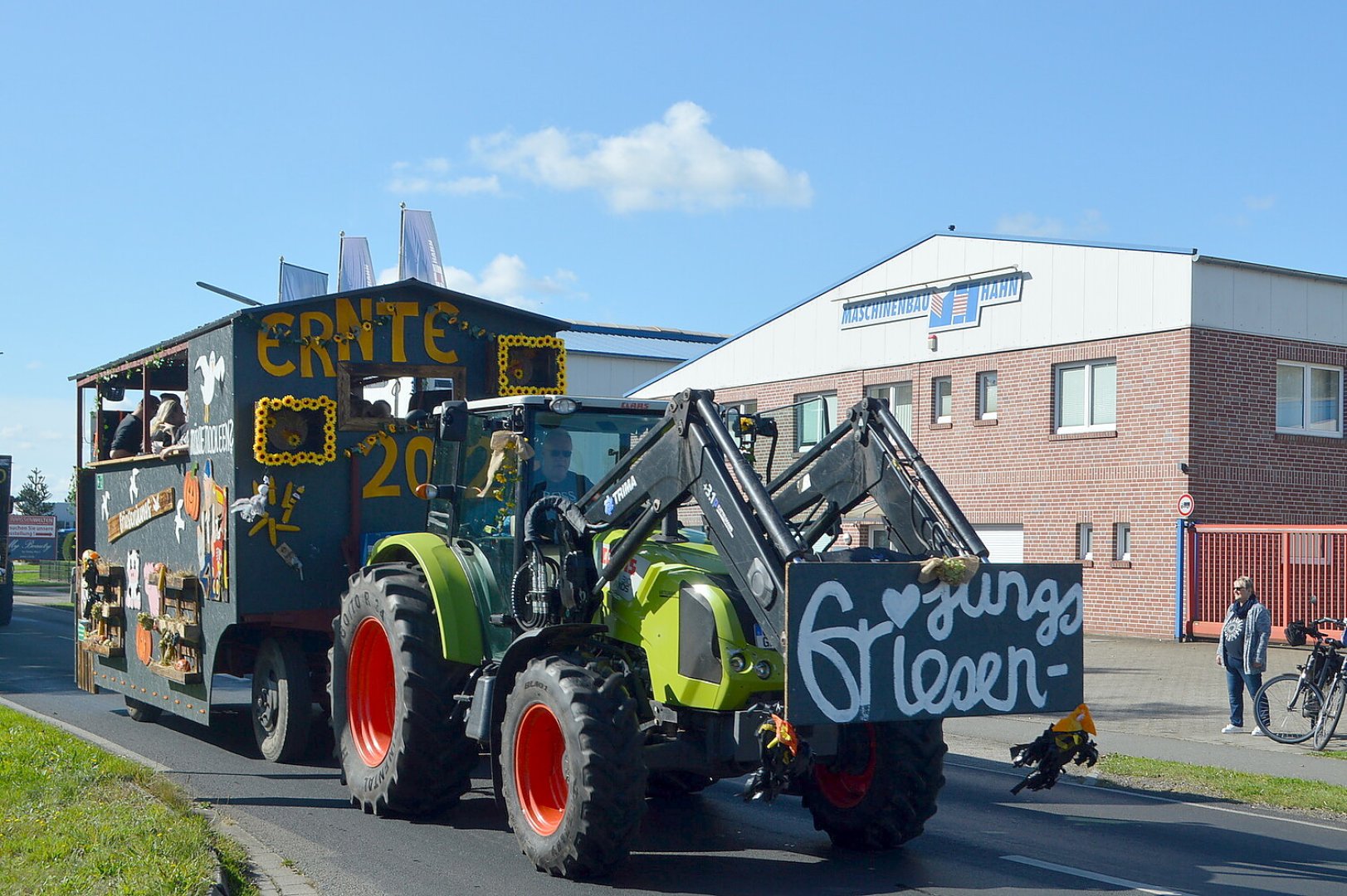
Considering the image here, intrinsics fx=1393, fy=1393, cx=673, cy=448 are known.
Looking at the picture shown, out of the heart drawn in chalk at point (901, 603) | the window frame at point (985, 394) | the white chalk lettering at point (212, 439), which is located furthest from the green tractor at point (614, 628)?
the window frame at point (985, 394)

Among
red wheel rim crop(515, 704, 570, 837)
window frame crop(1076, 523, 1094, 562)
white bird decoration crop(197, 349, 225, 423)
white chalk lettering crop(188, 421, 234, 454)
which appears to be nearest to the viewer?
red wheel rim crop(515, 704, 570, 837)

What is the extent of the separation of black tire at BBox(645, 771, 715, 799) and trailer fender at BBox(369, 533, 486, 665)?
1.78 m

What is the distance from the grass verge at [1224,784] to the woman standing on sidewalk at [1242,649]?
259 centimetres

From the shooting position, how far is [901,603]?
21.7 feet

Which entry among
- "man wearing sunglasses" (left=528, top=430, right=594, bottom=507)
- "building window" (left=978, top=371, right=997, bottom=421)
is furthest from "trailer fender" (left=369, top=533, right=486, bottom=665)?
"building window" (left=978, top=371, right=997, bottom=421)

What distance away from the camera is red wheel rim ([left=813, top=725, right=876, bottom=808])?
26.6 feet

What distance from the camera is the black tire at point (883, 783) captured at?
7922 millimetres

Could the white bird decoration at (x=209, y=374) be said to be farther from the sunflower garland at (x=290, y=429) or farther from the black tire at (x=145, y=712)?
the black tire at (x=145, y=712)

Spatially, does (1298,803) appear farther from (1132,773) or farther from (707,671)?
(707,671)

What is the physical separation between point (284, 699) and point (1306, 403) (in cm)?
2098

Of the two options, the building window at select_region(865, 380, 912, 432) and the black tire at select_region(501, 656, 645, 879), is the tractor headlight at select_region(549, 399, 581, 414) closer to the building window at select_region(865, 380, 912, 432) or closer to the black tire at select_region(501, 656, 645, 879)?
the black tire at select_region(501, 656, 645, 879)

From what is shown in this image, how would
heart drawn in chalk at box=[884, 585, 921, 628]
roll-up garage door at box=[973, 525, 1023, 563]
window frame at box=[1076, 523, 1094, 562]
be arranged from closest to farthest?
heart drawn in chalk at box=[884, 585, 921, 628] < window frame at box=[1076, 523, 1094, 562] < roll-up garage door at box=[973, 525, 1023, 563]

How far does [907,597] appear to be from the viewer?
6.64m

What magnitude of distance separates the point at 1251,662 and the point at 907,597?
948cm
